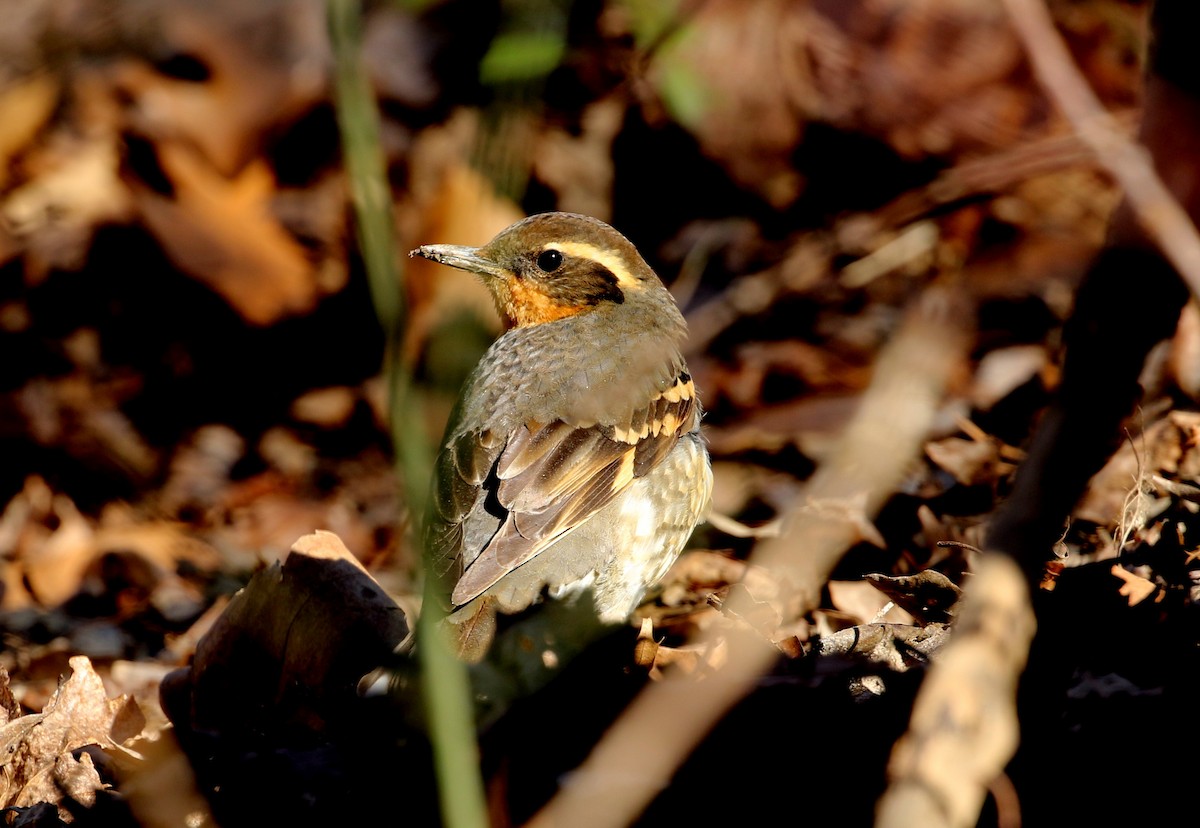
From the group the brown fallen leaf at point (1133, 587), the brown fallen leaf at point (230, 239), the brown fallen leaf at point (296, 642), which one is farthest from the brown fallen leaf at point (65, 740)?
the brown fallen leaf at point (230, 239)

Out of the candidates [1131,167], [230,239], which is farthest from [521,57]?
[230,239]

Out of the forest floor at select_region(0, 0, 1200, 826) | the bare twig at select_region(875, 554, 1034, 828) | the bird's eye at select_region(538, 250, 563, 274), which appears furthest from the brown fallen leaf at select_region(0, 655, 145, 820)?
the bare twig at select_region(875, 554, 1034, 828)

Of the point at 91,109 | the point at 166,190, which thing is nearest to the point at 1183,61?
the point at 166,190

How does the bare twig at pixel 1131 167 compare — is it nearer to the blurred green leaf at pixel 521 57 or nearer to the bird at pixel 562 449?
the blurred green leaf at pixel 521 57

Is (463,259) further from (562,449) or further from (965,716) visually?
(965,716)

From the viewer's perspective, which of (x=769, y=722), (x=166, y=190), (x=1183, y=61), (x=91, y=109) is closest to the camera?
(x=1183, y=61)

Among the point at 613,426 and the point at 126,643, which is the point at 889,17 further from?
the point at 126,643
